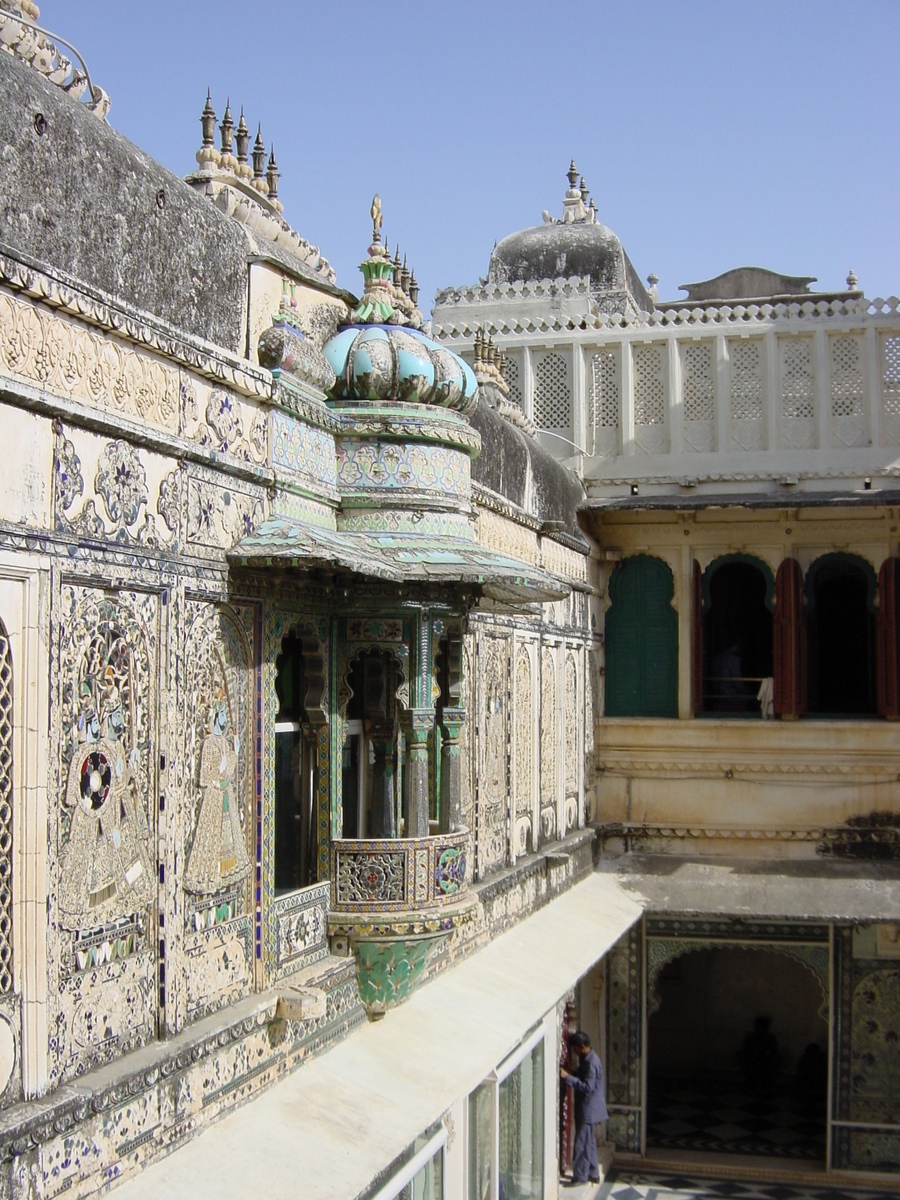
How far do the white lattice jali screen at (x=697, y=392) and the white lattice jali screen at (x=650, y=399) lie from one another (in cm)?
21

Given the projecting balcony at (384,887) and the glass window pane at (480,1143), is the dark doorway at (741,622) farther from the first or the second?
the projecting balcony at (384,887)

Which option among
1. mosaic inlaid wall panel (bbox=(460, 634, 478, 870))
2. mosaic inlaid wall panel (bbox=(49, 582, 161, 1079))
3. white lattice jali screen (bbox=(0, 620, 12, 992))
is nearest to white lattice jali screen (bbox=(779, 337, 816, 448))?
mosaic inlaid wall panel (bbox=(460, 634, 478, 870))

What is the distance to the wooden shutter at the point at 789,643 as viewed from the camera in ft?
43.2

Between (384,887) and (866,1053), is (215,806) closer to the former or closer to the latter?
(384,887)

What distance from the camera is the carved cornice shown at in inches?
158

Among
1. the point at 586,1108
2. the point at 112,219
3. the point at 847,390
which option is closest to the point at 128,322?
the point at 112,219

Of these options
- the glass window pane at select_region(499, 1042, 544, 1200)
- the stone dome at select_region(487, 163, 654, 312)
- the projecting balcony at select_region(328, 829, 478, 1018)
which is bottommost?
the glass window pane at select_region(499, 1042, 544, 1200)

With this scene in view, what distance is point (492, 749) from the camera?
9.16 m

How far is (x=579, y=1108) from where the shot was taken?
11.4 m

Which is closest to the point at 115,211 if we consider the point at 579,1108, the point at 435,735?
the point at 435,735

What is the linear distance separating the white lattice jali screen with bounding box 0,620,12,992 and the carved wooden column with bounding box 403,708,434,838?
9.35ft

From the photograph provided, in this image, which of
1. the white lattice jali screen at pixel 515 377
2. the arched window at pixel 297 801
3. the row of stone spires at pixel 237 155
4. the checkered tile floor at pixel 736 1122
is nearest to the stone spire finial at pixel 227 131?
the row of stone spires at pixel 237 155

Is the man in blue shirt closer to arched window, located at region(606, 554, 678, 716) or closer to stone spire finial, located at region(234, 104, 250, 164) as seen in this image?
arched window, located at region(606, 554, 678, 716)

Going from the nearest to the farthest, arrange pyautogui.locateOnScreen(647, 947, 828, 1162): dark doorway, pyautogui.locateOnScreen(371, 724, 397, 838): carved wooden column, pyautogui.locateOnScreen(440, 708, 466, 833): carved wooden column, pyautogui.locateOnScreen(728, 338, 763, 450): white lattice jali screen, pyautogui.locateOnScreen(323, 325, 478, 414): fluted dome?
pyautogui.locateOnScreen(323, 325, 478, 414): fluted dome < pyautogui.locateOnScreen(371, 724, 397, 838): carved wooden column < pyautogui.locateOnScreen(440, 708, 466, 833): carved wooden column < pyautogui.locateOnScreen(728, 338, 763, 450): white lattice jali screen < pyautogui.locateOnScreen(647, 947, 828, 1162): dark doorway
